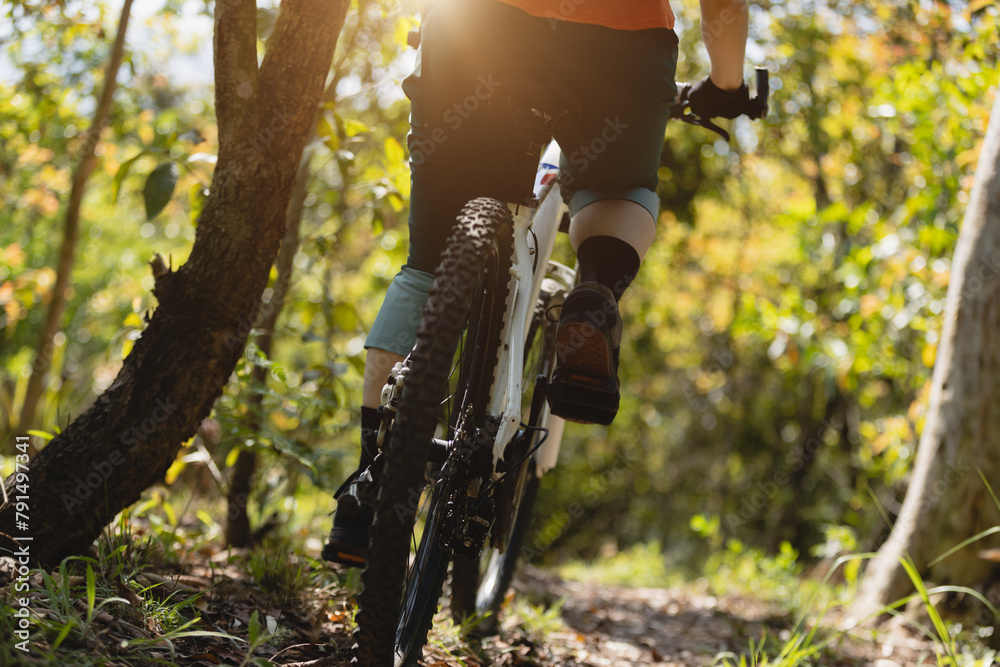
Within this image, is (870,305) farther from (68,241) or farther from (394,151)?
(68,241)

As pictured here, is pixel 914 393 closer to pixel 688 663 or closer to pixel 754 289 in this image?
Answer: pixel 688 663

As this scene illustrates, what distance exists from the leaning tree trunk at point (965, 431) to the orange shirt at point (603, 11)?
2005 mm

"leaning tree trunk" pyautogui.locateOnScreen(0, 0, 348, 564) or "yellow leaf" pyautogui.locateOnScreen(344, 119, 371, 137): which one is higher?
"yellow leaf" pyautogui.locateOnScreen(344, 119, 371, 137)

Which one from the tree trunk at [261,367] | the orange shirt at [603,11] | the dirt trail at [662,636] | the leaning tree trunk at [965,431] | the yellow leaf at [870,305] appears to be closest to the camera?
the orange shirt at [603,11]

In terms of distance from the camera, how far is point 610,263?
1.50 meters

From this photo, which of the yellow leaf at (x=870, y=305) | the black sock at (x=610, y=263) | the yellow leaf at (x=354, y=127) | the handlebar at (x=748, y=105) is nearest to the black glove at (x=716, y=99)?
the handlebar at (x=748, y=105)

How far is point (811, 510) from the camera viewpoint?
25.3 feet

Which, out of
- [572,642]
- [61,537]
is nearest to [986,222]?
[572,642]

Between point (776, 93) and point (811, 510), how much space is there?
186 inches

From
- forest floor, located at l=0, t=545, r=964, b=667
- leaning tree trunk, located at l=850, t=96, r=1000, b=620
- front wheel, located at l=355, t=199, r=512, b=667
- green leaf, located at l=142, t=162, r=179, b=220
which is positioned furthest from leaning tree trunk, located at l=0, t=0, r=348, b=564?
leaning tree trunk, located at l=850, t=96, r=1000, b=620

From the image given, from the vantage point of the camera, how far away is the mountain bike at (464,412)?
1.12m

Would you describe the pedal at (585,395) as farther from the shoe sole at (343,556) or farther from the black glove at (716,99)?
the black glove at (716,99)

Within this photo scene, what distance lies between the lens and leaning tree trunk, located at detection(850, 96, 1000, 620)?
2590 mm

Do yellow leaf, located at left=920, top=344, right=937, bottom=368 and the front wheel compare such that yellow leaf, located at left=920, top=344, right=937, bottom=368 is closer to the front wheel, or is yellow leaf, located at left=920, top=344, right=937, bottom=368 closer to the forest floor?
the forest floor
